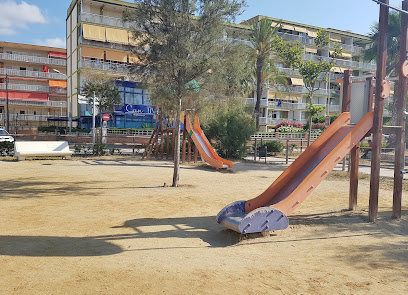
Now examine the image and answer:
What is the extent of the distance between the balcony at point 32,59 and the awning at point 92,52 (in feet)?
52.4

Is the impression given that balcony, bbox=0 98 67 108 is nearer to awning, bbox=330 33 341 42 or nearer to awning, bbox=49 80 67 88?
awning, bbox=49 80 67 88

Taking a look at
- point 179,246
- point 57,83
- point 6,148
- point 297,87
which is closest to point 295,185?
point 179,246

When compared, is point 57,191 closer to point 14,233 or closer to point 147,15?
point 14,233

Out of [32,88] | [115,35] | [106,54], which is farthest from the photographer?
[32,88]

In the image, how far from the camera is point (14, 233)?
6320 mm

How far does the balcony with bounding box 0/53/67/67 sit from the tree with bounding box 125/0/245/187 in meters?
50.8

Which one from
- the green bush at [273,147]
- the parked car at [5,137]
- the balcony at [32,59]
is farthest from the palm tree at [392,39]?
the balcony at [32,59]

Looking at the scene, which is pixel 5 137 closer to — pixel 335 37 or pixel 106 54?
pixel 106 54

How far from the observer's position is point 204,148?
18609 millimetres

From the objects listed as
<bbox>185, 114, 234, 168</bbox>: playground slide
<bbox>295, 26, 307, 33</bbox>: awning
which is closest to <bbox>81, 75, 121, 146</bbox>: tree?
<bbox>185, 114, 234, 168</bbox>: playground slide

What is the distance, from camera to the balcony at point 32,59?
54231 millimetres

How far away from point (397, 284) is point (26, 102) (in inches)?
2294

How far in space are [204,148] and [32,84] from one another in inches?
1843

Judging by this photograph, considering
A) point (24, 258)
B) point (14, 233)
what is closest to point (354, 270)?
point (24, 258)
